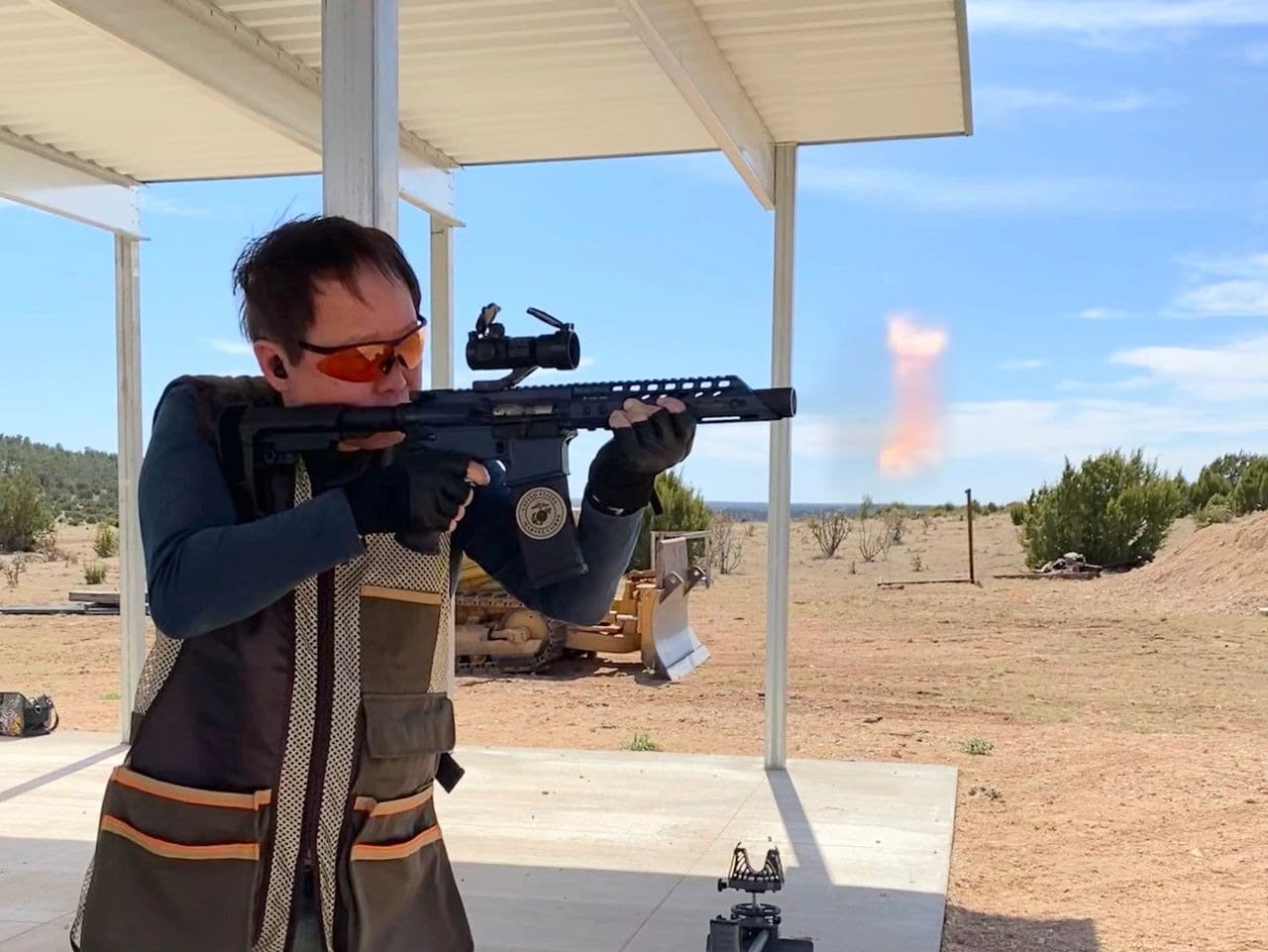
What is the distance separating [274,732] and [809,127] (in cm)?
561

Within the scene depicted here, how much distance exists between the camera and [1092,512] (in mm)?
24172

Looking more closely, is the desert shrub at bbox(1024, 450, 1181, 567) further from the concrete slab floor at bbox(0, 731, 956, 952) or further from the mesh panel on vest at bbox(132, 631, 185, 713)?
the mesh panel on vest at bbox(132, 631, 185, 713)

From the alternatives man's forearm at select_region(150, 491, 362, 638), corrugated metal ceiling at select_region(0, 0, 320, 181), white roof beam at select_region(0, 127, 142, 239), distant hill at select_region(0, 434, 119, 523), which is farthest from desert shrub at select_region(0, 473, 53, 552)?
man's forearm at select_region(150, 491, 362, 638)

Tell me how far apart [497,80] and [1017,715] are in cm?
751

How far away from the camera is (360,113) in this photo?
294 centimetres

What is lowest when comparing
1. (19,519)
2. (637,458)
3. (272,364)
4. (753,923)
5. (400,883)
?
(19,519)

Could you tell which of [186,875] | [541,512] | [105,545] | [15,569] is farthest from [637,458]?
[105,545]

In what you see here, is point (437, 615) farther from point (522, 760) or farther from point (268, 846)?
point (522, 760)

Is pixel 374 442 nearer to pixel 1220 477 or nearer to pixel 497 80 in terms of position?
pixel 497 80

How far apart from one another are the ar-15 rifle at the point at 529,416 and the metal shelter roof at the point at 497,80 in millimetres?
2782

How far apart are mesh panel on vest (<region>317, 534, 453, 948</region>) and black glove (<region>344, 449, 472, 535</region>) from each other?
9cm

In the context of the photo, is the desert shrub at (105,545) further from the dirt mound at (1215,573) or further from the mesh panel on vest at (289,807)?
the mesh panel on vest at (289,807)

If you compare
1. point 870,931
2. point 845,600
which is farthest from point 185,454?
point 845,600

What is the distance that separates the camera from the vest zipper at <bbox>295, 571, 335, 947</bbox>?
63.3 inches
